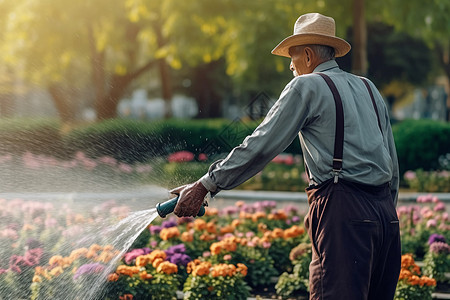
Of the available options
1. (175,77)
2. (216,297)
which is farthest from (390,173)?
(175,77)

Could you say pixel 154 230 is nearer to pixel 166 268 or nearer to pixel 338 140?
pixel 166 268

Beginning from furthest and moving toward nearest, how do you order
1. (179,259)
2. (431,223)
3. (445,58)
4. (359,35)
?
(445,58) < (359,35) < (431,223) < (179,259)

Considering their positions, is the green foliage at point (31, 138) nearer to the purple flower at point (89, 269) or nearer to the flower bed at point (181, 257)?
the flower bed at point (181, 257)

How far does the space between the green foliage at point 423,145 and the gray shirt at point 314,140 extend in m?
9.78

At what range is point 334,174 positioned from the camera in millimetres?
2672

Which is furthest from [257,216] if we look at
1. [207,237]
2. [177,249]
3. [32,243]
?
[32,243]

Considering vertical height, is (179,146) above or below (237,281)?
above

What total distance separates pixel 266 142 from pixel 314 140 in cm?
20

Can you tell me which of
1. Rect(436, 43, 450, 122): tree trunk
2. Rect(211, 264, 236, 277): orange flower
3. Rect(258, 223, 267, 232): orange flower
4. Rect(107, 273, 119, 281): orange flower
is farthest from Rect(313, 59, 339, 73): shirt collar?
Rect(436, 43, 450, 122): tree trunk

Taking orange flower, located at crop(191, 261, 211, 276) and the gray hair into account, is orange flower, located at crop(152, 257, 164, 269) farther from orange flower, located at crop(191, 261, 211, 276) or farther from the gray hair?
the gray hair

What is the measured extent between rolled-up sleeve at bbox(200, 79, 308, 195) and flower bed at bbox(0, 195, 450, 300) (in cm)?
167

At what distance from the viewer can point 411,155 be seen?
1227 centimetres

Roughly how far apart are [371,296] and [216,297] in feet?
5.41

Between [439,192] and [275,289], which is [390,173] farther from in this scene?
[439,192]
